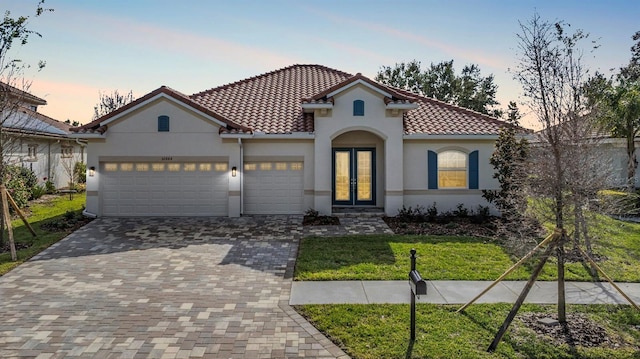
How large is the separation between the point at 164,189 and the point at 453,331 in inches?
505

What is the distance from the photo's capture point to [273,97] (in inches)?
749

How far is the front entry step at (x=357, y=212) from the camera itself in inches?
620

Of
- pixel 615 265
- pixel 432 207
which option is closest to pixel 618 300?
pixel 615 265

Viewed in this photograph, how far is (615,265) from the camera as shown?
9.29 m

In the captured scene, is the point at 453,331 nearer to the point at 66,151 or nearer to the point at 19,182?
the point at 19,182

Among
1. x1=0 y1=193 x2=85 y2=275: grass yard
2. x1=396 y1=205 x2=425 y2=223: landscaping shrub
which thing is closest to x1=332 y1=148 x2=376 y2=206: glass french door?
x1=396 y1=205 x2=425 y2=223: landscaping shrub

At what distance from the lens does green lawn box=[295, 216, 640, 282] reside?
27.8 feet

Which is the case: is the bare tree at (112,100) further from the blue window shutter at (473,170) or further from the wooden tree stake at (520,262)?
the wooden tree stake at (520,262)

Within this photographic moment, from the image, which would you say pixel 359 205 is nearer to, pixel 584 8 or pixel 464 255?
pixel 464 255

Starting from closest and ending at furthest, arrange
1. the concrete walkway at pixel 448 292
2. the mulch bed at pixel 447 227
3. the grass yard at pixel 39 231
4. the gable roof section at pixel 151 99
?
the concrete walkway at pixel 448 292 → the grass yard at pixel 39 231 → the mulch bed at pixel 447 227 → the gable roof section at pixel 151 99

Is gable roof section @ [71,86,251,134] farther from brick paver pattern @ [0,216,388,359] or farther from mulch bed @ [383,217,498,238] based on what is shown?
mulch bed @ [383,217,498,238]

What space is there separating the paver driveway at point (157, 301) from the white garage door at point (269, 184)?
390 centimetres

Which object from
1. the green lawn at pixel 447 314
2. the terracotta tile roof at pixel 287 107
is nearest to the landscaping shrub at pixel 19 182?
the terracotta tile roof at pixel 287 107

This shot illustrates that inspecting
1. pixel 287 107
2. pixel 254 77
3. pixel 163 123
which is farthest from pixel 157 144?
pixel 254 77
